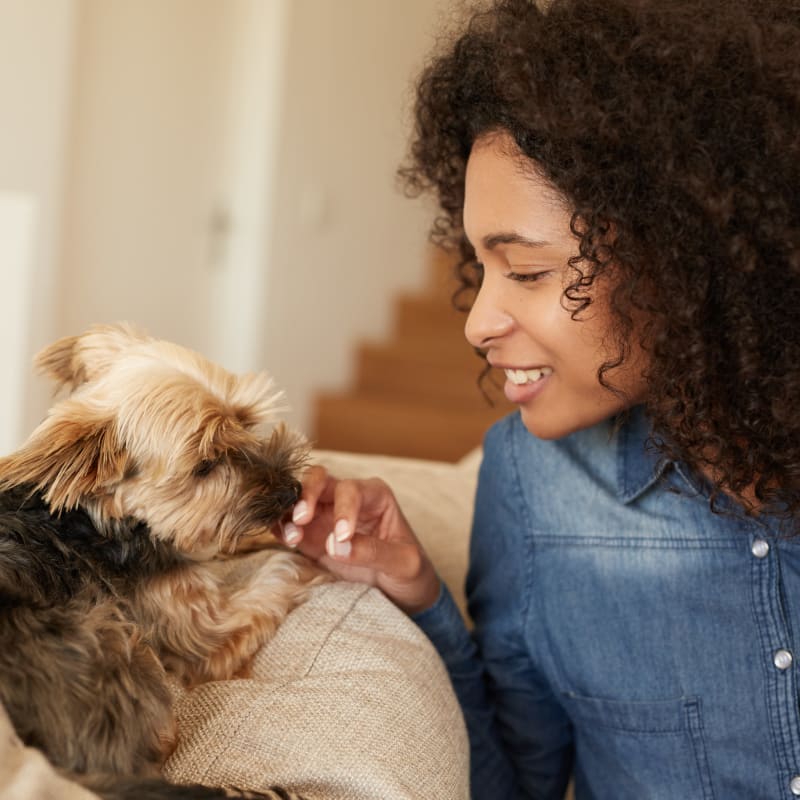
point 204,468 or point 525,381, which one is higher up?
point 525,381

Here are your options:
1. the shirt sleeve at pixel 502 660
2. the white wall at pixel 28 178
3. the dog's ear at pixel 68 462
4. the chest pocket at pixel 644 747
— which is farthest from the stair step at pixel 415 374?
the dog's ear at pixel 68 462

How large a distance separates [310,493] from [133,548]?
243mm

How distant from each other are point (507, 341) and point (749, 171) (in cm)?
34

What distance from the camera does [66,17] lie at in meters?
2.92

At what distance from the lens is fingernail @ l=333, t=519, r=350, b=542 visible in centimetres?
121

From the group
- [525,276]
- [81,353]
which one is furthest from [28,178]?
[525,276]

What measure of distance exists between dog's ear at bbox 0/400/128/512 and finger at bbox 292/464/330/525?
23 cm

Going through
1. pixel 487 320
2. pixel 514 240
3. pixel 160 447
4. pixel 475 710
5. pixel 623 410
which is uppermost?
pixel 514 240

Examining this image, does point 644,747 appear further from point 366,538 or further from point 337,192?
point 337,192

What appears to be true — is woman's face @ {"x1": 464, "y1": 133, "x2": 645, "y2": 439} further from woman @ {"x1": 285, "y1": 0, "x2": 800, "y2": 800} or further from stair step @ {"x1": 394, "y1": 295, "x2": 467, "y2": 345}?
stair step @ {"x1": 394, "y1": 295, "x2": 467, "y2": 345}

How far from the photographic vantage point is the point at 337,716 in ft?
3.41

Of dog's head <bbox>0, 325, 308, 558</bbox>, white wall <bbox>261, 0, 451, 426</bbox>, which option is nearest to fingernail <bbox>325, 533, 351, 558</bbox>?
dog's head <bbox>0, 325, 308, 558</bbox>

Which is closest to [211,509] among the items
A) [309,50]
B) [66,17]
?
[66,17]

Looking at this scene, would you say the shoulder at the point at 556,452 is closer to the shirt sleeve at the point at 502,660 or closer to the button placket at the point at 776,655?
the shirt sleeve at the point at 502,660
